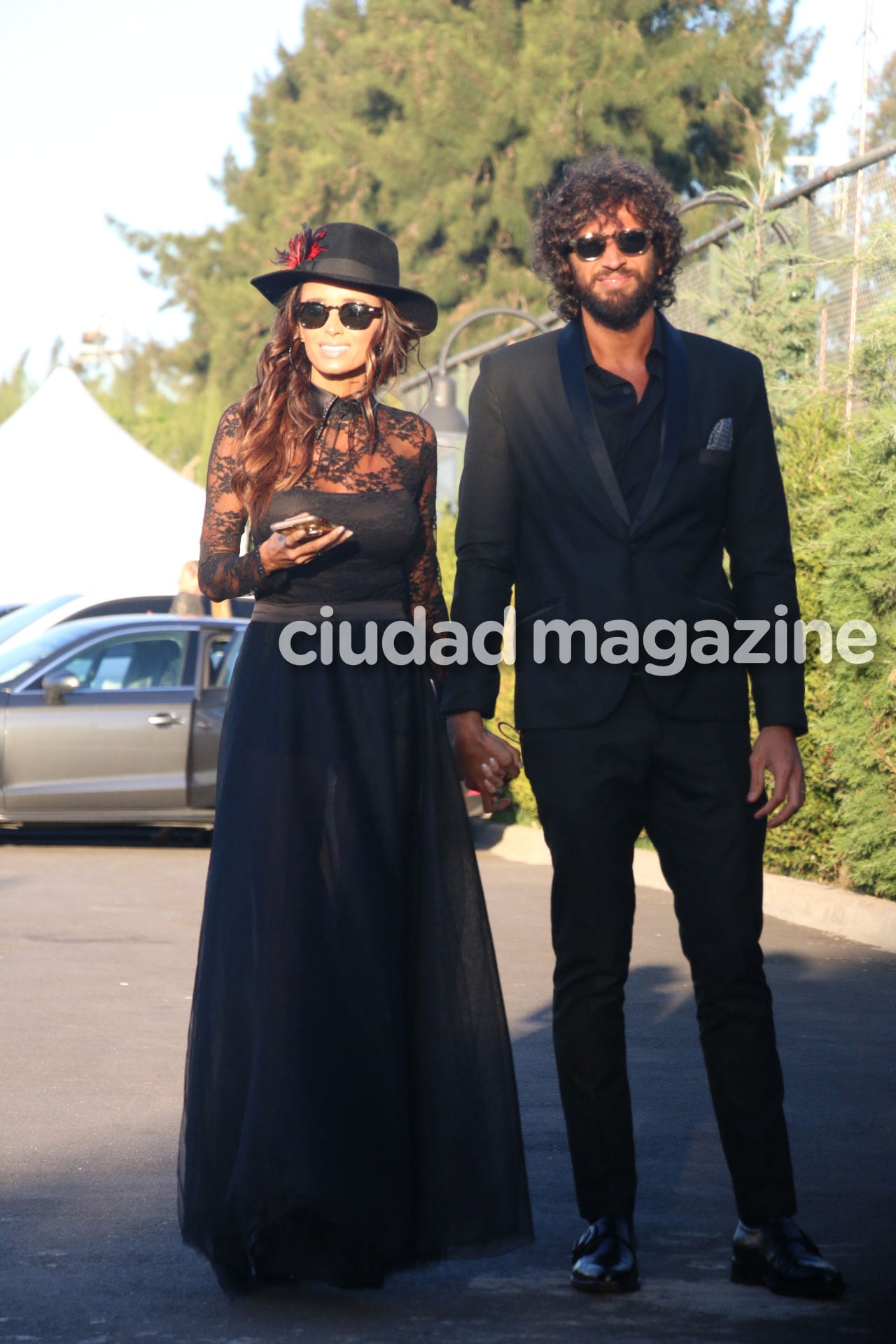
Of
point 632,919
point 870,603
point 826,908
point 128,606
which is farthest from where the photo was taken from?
point 128,606

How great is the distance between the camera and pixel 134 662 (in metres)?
12.7

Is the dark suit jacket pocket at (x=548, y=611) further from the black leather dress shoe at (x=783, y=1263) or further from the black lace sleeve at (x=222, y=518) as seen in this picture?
the black leather dress shoe at (x=783, y=1263)

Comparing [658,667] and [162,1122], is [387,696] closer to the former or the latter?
[658,667]

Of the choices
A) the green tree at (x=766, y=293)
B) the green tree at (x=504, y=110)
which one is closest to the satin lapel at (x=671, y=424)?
the green tree at (x=766, y=293)

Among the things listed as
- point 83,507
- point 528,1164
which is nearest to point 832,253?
point 528,1164

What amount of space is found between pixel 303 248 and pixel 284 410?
0.43 m

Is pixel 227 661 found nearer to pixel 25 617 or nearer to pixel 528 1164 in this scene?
pixel 25 617

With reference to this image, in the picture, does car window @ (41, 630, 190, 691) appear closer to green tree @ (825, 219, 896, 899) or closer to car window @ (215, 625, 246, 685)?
car window @ (215, 625, 246, 685)

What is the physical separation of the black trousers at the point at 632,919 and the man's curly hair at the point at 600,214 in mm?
874

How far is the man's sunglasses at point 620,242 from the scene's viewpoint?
373 cm

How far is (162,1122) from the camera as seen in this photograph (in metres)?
5.05

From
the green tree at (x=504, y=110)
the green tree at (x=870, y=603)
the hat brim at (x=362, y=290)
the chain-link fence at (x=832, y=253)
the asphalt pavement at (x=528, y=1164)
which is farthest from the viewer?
the green tree at (x=504, y=110)

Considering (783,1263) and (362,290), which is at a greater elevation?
(362,290)

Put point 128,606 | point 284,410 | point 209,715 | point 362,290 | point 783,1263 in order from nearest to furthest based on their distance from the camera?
point 783,1263 < point 284,410 < point 362,290 < point 209,715 < point 128,606
